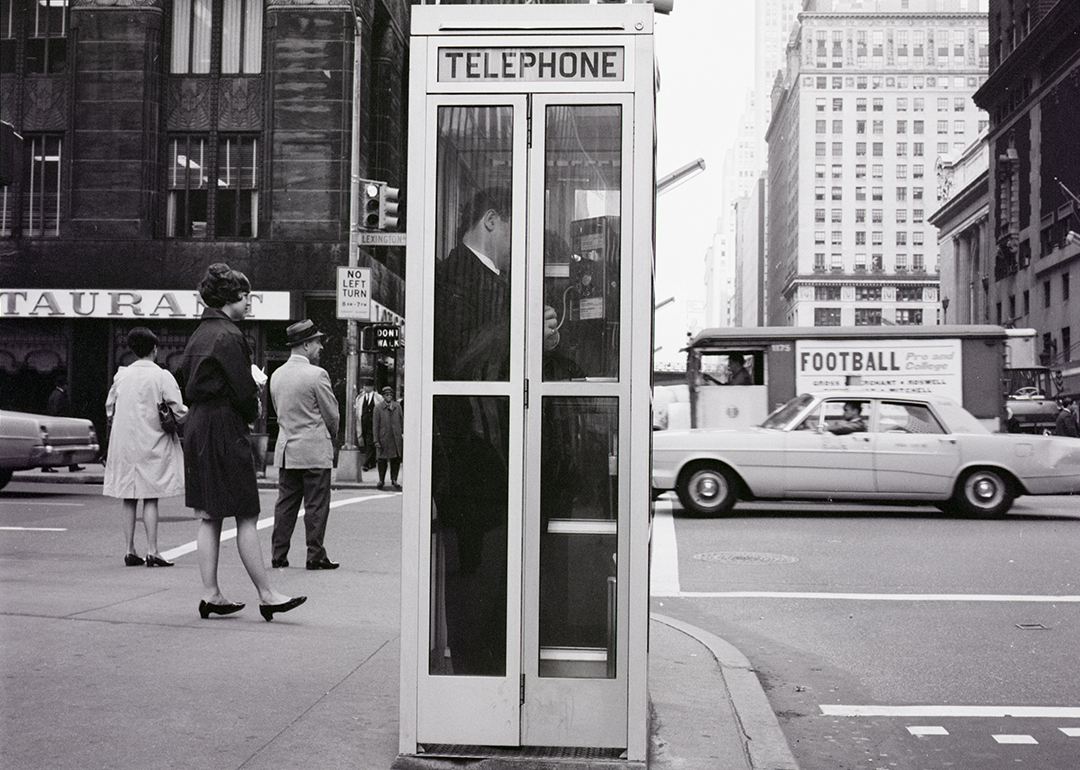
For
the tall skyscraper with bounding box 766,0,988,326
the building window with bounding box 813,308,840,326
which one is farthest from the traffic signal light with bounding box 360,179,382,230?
the tall skyscraper with bounding box 766,0,988,326

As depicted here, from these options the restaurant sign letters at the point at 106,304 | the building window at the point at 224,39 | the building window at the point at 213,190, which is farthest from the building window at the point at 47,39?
the restaurant sign letters at the point at 106,304

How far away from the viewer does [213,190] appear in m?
26.6

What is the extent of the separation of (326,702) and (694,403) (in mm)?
19260

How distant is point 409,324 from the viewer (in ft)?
12.9

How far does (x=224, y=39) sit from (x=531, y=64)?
25026mm

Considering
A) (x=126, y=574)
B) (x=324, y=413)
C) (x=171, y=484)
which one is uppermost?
(x=324, y=413)

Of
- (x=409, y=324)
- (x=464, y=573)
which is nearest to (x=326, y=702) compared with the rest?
(x=464, y=573)

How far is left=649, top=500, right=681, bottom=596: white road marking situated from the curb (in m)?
2.26

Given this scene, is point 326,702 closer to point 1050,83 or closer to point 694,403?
point 694,403

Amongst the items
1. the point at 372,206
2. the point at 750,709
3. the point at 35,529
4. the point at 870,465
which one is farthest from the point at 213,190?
the point at 750,709

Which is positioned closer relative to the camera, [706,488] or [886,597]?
[886,597]

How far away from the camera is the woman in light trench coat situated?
8891 mm

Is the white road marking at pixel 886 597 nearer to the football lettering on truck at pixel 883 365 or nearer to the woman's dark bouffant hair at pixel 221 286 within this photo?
the woman's dark bouffant hair at pixel 221 286

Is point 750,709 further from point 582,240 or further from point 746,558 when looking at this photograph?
point 746,558
